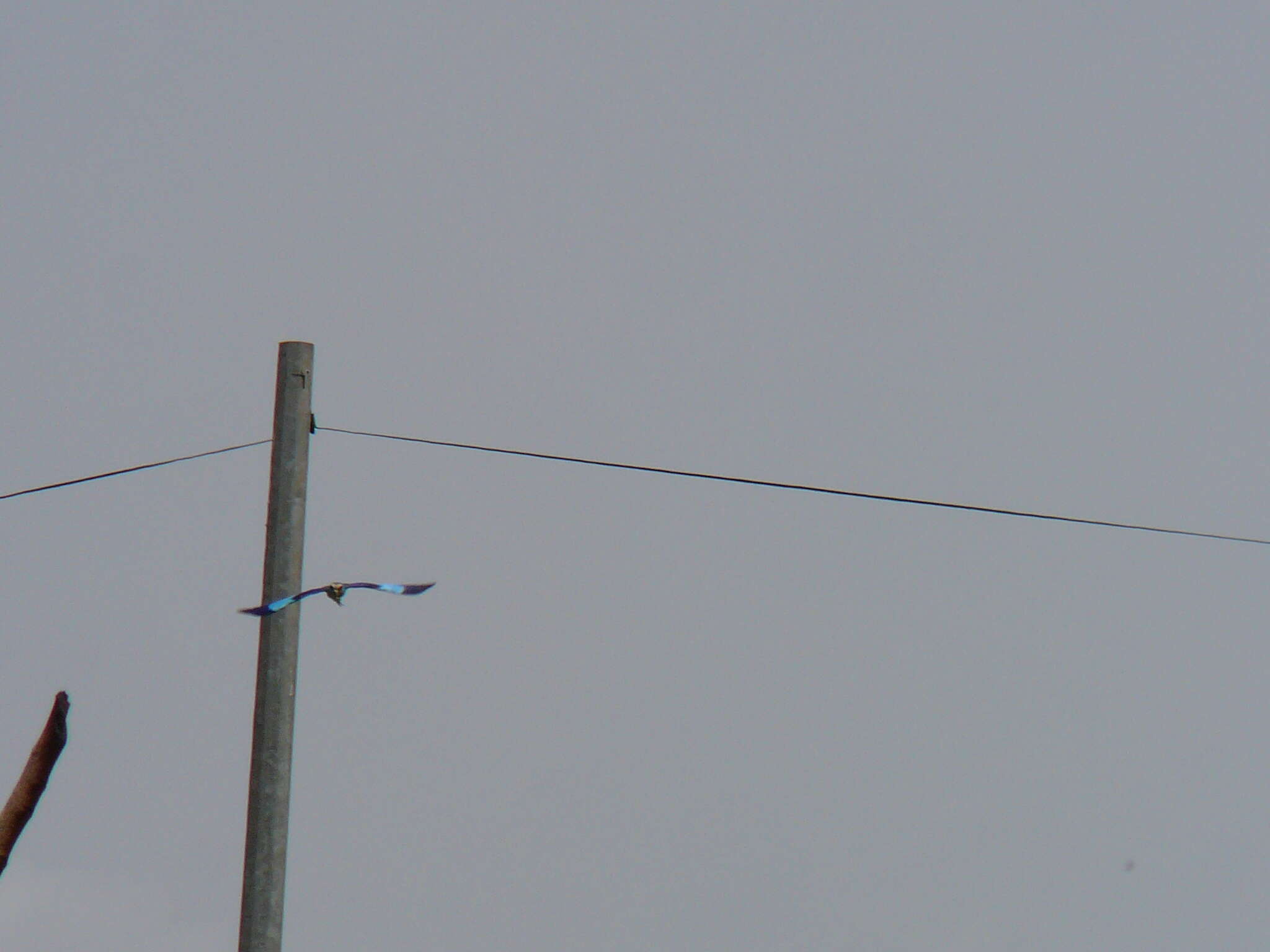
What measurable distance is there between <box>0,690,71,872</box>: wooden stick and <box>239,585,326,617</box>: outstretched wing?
283 cm

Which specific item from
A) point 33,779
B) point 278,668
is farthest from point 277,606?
point 33,779

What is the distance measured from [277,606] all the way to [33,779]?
117 inches

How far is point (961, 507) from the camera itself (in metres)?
9.82

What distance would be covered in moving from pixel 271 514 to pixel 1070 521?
16.7 ft

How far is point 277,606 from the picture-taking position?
7469 millimetres

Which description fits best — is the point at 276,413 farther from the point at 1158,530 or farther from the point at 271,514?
the point at 1158,530

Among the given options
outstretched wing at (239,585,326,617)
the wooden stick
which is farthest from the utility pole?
the wooden stick

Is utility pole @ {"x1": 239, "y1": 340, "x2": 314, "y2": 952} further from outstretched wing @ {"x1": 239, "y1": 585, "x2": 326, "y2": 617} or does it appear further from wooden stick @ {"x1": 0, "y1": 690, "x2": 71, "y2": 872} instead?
wooden stick @ {"x1": 0, "y1": 690, "x2": 71, "y2": 872}

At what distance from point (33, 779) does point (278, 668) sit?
2938 millimetres

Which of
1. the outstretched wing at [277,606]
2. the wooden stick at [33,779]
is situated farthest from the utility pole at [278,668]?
the wooden stick at [33,779]

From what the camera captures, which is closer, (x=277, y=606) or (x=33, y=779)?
(x=33, y=779)

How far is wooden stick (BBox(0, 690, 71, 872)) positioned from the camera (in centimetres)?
446

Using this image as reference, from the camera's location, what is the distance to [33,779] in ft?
14.8

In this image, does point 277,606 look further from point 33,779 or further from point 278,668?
point 33,779
